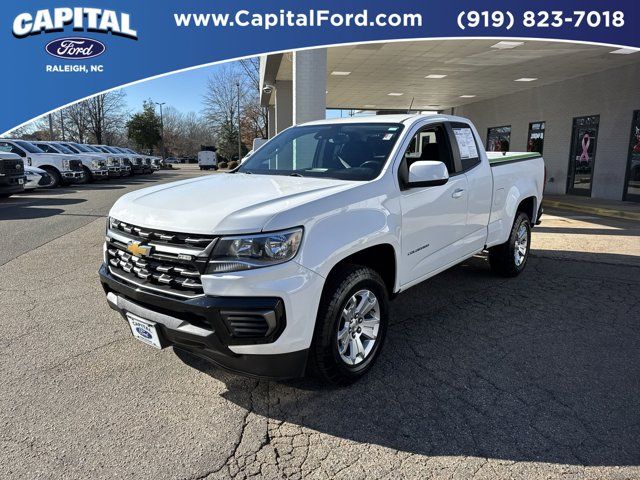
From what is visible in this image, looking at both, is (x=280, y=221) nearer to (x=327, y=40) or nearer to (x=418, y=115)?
(x=418, y=115)

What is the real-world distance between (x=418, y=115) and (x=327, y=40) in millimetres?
7126

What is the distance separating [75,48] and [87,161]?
31.1ft

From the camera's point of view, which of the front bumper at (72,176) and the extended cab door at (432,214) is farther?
the front bumper at (72,176)

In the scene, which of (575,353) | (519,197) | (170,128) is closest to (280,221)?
(575,353)

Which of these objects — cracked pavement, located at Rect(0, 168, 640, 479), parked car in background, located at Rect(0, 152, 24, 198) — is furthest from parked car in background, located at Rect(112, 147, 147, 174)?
cracked pavement, located at Rect(0, 168, 640, 479)

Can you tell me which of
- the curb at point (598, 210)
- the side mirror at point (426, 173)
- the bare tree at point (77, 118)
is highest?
the bare tree at point (77, 118)

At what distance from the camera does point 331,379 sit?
10.4 feet

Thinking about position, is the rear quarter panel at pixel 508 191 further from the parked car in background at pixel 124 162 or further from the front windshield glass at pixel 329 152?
the parked car in background at pixel 124 162

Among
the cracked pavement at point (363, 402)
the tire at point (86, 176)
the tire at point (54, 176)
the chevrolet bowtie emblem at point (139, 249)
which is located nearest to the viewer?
the cracked pavement at point (363, 402)

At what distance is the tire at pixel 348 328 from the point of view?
9.78 feet

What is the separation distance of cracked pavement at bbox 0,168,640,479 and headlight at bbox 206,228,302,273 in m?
1.00

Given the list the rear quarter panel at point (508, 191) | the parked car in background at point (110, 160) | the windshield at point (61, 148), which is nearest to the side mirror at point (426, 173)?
the rear quarter panel at point (508, 191)

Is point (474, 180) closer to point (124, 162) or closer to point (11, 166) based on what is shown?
point (11, 166)

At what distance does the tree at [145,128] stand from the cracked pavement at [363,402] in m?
66.6
